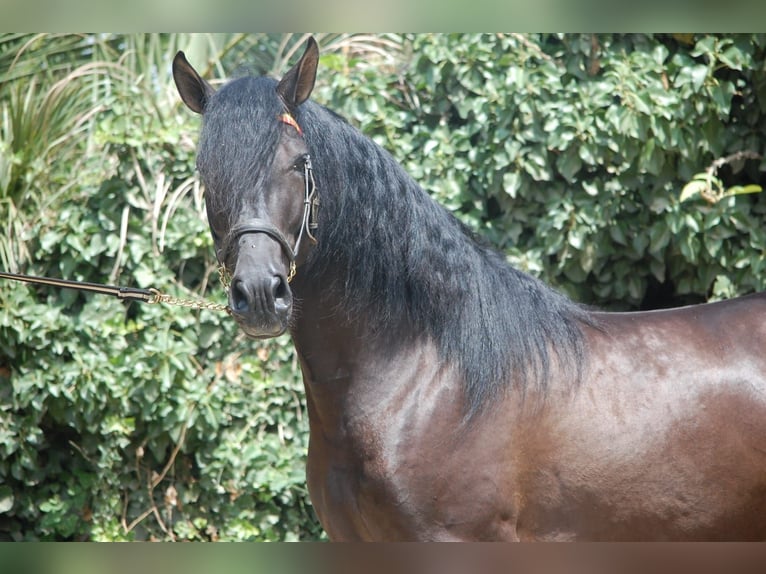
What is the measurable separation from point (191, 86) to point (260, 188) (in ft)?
1.57

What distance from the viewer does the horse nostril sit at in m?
1.96

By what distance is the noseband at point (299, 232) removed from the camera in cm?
203

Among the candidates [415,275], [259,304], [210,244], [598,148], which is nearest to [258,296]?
[259,304]

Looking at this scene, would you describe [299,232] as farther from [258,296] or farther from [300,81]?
[300,81]

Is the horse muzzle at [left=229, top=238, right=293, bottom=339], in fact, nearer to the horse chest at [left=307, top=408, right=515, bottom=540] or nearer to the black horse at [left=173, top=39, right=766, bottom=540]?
the black horse at [left=173, top=39, right=766, bottom=540]

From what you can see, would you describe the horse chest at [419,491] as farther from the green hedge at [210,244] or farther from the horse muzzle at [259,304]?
the green hedge at [210,244]

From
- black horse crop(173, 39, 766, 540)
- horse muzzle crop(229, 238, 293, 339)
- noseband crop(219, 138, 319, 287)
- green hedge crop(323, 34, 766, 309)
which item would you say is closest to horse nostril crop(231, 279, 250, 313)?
horse muzzle crop(229, 238, 293, 339)

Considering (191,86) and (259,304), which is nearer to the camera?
(259,304)

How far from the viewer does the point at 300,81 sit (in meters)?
2.24

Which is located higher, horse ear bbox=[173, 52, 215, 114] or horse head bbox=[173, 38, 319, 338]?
horse ear bbox=[173, 52, 215, 114]

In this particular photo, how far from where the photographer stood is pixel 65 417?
14.1 feet

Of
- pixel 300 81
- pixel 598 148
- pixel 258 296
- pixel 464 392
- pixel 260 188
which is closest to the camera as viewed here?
pixel 258 296
